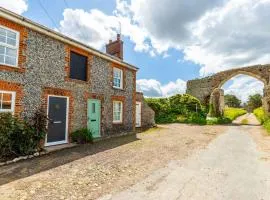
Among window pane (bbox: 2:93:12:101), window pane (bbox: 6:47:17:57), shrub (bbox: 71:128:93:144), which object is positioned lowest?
shrub (bbox: 71:128:93:144)

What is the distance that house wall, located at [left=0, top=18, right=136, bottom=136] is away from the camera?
8913 millimetres

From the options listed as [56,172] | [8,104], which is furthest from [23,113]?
[56,172]

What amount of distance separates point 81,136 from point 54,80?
10.1ft

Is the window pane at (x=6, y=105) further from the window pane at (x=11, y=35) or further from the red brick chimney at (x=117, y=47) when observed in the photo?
the red brick chimney at (x=117, y=47)

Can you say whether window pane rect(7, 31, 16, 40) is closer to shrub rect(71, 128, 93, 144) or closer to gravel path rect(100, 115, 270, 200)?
shrub rect(71, 128, 93, 144)

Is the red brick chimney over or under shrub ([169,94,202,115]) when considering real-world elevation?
over

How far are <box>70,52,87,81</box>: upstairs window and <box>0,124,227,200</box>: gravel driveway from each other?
169 inches

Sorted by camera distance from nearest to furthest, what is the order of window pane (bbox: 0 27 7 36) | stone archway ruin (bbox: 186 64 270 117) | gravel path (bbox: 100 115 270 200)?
gravel path (bbox: 100 115 270 200) < window pane (bbox: 0 27 7 36) < stone archway ruin (bbox: 186 64 270 117)

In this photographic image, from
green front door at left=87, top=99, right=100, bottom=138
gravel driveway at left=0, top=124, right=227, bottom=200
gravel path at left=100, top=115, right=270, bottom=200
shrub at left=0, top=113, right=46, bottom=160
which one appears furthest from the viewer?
green front door at left=87, top=99, right=100, bottom=138

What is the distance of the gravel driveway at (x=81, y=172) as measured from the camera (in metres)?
4.88

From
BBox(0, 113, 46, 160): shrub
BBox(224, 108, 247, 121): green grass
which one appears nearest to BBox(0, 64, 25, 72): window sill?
BBox(0, 113, 46, 160): shrub

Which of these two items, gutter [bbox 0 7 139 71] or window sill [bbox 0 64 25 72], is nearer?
window sill [bbox 0 64 25 72]

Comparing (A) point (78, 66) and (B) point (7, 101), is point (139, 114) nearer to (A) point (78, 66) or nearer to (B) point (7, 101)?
(A) point (78, 66)

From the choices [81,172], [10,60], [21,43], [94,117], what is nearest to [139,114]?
[94,117]
